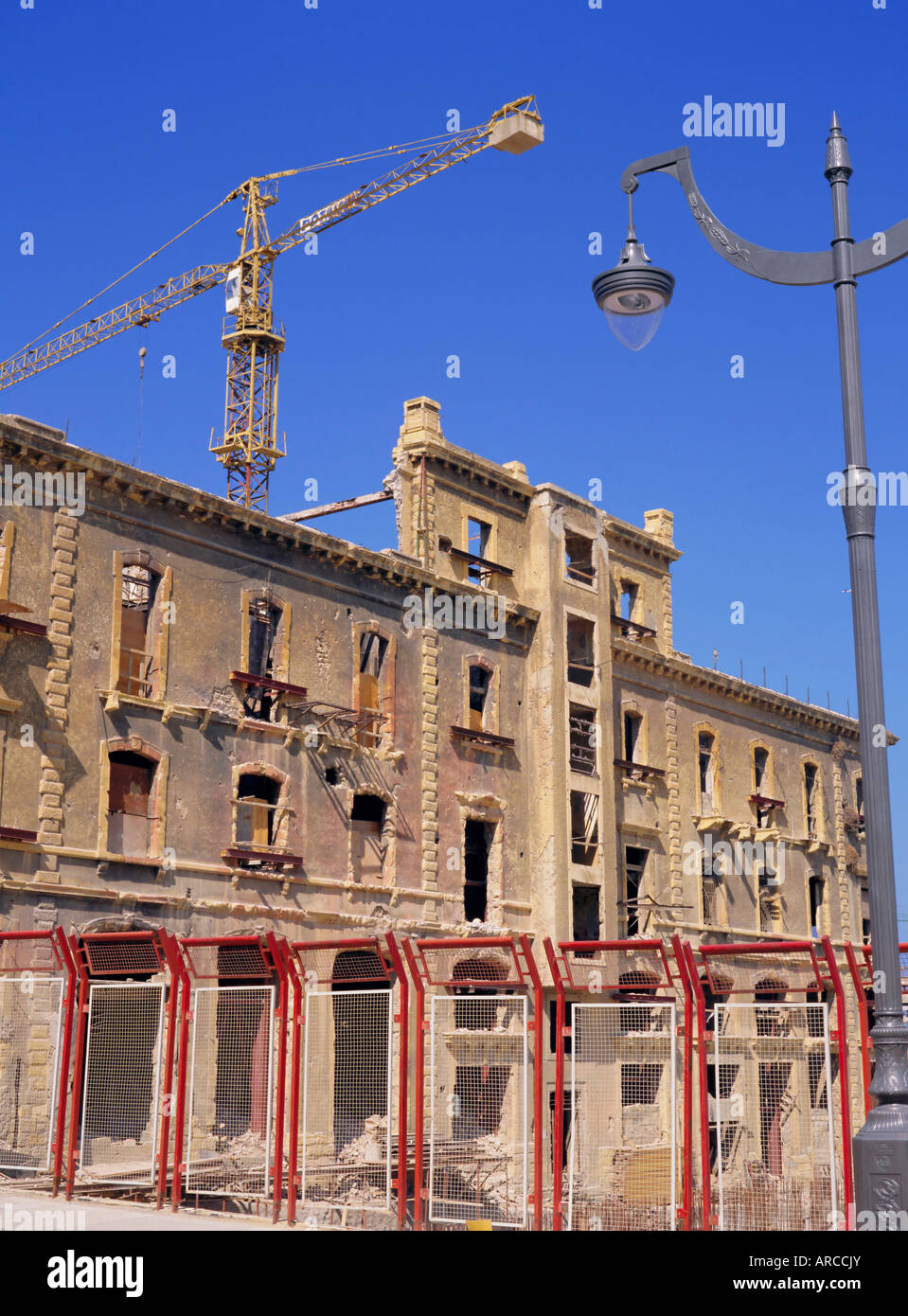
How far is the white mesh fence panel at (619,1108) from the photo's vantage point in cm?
1744

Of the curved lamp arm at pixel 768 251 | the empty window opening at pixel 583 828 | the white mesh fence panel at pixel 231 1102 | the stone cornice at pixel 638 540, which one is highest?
the stone cornice at pixel 638 540

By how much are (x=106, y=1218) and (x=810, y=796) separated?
147 feet

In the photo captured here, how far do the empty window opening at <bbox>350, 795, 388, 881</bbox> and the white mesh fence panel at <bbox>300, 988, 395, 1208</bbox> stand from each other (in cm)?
776

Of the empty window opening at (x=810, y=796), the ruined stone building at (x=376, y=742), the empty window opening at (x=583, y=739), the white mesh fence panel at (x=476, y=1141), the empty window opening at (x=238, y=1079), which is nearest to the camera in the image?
the white mesh fence panel at (x=476, y=1141)

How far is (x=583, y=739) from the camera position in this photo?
146 feet

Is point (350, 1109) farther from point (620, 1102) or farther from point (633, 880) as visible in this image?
point (633, 880)

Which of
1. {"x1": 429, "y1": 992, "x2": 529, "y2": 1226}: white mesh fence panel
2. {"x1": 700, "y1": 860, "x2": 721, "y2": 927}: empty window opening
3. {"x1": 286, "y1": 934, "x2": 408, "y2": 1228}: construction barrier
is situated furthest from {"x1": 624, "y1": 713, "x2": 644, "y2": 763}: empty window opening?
{"x1": 429, "y1": 992, "x2": 529, "y2": 1226}: white mesh fence panel

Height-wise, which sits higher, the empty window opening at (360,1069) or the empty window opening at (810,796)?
the empty window opening at (810,796)

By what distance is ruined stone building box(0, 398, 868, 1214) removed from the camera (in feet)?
95.4

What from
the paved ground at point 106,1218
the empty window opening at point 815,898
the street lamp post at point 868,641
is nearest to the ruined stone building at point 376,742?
the empty window opening at point 815,898

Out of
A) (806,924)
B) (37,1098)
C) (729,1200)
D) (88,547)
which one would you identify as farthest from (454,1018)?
(806,924)

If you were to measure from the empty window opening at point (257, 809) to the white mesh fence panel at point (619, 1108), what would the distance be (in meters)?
14.6

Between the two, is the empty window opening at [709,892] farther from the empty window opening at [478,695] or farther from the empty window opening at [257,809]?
the empty window opening at [257,809]
